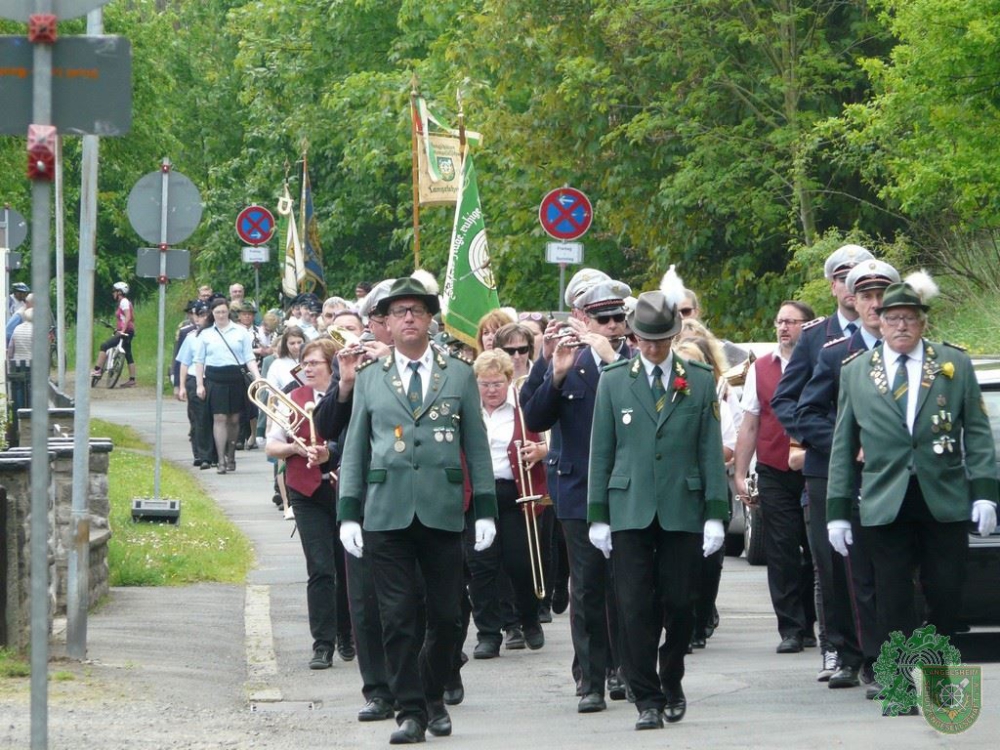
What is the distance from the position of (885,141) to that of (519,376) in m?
12.3

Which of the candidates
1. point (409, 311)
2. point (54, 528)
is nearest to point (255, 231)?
point (54, 528)

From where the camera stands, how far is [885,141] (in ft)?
78.5

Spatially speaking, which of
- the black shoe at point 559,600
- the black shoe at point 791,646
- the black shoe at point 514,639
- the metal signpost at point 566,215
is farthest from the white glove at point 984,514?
the metal signpost at point 566,215

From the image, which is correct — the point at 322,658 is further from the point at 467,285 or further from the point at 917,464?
the point at 467,285

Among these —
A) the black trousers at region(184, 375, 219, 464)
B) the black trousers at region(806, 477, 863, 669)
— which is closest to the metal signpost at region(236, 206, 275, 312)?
the black trousers at region(184, 375, 219, 464)

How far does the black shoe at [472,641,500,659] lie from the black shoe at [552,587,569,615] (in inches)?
74.1

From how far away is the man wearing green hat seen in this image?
351 inches

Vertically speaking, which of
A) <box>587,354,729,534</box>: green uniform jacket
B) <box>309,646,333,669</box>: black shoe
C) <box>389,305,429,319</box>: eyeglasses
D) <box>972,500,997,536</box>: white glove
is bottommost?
<box>309,646,333,669</box>: black shoe

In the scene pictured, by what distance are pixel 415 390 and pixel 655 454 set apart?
3.50ft

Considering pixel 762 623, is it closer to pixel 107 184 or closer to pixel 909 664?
pixel 909 664

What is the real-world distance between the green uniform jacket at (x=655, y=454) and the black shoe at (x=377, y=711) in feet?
4.26

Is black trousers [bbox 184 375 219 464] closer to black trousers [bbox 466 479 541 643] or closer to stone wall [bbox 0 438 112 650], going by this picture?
stone wall [bbox 0 438 112 650]

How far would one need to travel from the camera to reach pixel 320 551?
11.6m

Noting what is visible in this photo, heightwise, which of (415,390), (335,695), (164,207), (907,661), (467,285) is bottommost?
(335,695)
